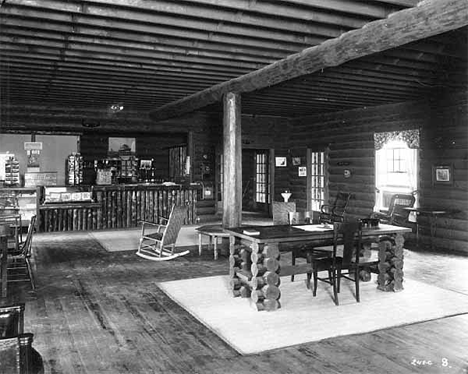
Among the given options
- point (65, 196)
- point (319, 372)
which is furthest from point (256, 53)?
point (65, 196)

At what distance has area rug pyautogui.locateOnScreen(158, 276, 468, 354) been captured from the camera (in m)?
4.19

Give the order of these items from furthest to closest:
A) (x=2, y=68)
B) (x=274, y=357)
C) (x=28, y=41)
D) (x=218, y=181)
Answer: (x=218, y=181), (x=2, y=68), (x=28, y=41), (x=274, y=357)

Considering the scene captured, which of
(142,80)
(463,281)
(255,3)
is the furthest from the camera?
(142,80)

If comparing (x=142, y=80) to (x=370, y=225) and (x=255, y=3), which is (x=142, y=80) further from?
(x=370, y=225)

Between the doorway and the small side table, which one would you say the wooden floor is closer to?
the small side table

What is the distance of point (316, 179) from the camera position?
535 inches

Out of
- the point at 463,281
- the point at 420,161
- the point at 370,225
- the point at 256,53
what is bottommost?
the point at 463,281

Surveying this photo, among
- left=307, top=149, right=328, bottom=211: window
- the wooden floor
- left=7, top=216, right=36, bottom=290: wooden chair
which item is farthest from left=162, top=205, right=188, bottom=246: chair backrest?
left=307, top=149, right=328, bottom=211: window

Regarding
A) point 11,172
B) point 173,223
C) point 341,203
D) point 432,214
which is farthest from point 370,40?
point 11,172

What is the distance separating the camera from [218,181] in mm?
13633

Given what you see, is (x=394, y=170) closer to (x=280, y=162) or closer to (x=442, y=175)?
(x=442, y=175)

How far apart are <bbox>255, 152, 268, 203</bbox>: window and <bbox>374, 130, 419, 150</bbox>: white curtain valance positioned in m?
4.63

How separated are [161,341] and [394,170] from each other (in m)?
8.35

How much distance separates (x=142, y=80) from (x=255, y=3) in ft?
13.8
